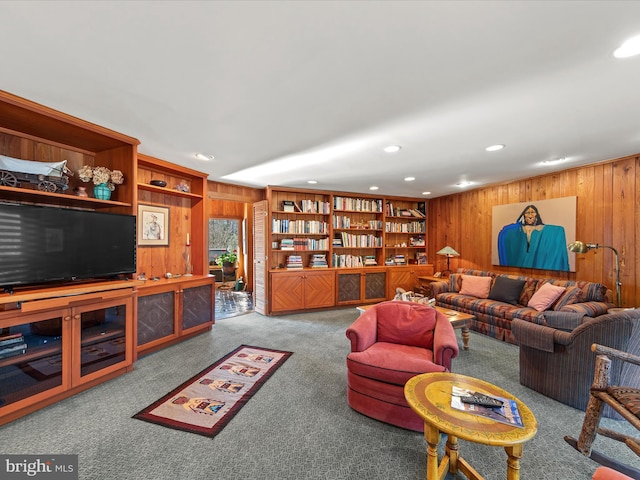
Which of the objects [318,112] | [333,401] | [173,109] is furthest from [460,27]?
[333,401]

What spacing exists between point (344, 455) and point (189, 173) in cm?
377

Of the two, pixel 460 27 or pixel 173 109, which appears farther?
pixel 173 109

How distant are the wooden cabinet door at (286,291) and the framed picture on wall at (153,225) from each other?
1.86 m

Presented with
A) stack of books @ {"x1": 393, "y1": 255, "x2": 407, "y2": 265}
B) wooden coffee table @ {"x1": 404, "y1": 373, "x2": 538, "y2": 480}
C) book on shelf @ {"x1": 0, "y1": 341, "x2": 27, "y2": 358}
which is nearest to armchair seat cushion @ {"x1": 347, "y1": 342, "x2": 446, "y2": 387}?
wooden coffee table @ {"x1": 404, "y1": 373, "x2": 538, "y2": 480}

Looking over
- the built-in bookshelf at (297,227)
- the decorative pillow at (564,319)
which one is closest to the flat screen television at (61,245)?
the built-in bookshelf at (297,227)

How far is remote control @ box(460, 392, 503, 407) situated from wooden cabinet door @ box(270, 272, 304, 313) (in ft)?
12.4

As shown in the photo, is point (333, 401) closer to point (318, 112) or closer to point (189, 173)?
point (318, 112)

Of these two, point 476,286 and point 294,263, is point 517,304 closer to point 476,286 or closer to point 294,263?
point 476,286

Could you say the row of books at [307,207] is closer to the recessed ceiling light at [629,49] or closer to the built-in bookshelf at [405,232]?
the built-in bookshelf at [405,232]

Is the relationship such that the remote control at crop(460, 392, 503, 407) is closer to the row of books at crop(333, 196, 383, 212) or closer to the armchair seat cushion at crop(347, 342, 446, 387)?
the armchair seat cushion at crop(347, 342, 446, 387)

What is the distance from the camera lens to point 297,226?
5375 mm

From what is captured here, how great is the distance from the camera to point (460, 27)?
52.1 inches

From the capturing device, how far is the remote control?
1438 mm

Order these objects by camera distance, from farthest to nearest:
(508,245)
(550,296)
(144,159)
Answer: (508,245)
(550,296)
(144,159)
